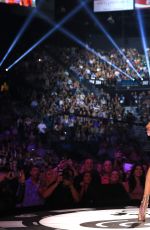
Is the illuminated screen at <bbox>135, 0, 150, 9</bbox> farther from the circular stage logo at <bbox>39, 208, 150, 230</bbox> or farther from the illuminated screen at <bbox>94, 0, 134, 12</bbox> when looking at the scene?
the circular stage logo at <bbox>39, 208, 150, 230</bbox>

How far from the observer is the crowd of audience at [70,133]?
5.81 meters

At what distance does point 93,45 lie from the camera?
53.7 feet

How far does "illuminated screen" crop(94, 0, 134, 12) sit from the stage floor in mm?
8904

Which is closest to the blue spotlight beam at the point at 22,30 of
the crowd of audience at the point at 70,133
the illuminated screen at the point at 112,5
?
the crowd of audience at the point at 70,133

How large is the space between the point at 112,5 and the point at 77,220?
32.7 feet

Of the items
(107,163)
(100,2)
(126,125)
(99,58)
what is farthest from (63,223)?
(99,58)

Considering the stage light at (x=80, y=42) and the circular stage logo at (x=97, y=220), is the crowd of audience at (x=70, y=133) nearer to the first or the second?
the stage light at (x=80, y=42)

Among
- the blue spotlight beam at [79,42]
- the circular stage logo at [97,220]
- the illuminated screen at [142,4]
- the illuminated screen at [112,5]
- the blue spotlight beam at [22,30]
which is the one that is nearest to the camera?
the circular stage logo at [97,220]

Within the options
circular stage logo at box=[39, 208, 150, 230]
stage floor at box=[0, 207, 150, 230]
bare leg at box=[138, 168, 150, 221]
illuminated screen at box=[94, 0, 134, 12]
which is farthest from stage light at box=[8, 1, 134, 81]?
bare leg at box=[138, 168, 150, 221]

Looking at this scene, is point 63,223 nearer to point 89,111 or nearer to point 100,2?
point 89,111

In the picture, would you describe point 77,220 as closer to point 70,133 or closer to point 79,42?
point 70,133

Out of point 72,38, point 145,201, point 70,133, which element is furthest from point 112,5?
point 145,201

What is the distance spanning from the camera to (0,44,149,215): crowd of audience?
581cm

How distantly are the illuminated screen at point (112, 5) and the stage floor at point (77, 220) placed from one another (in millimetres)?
8904
